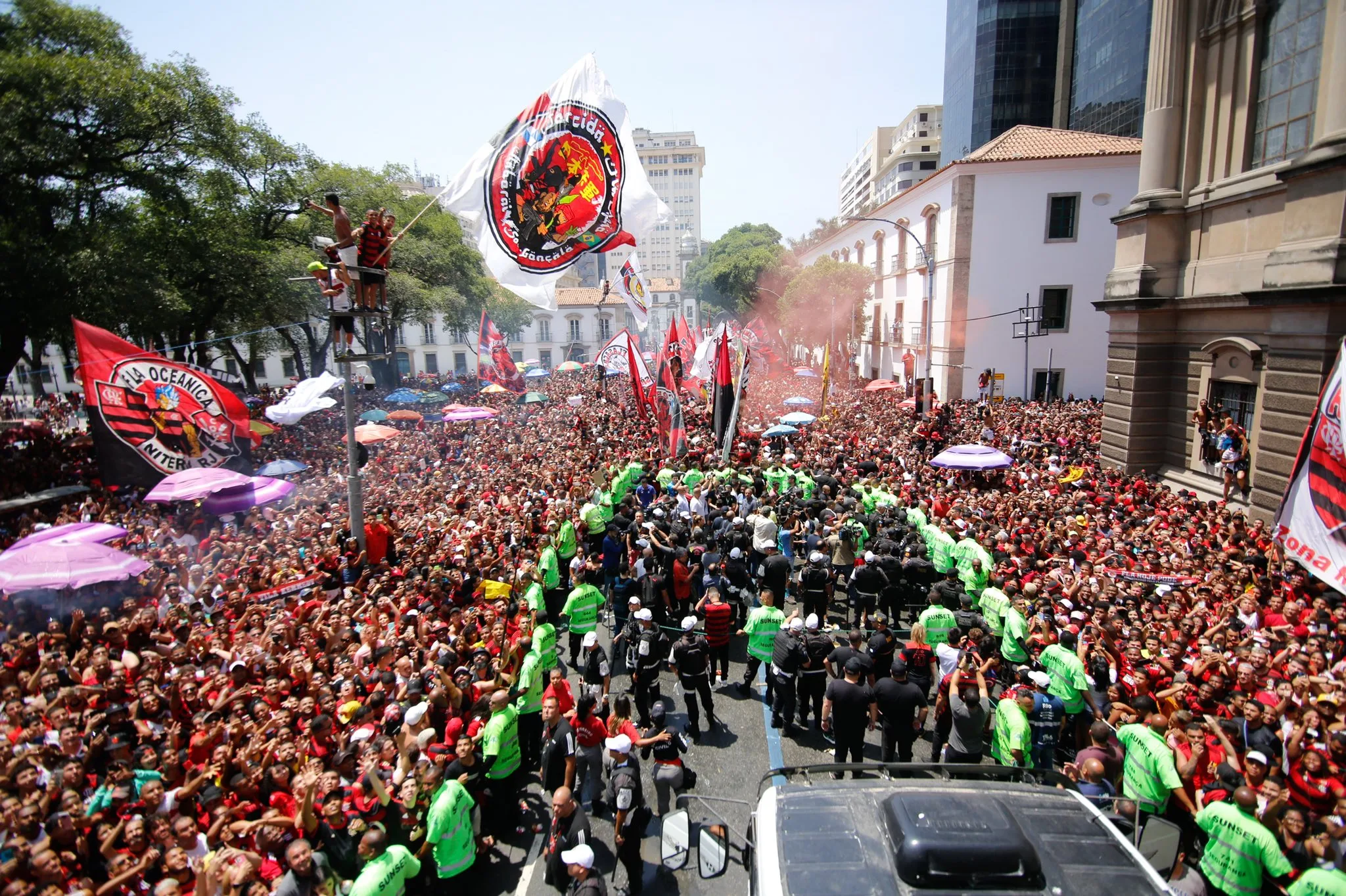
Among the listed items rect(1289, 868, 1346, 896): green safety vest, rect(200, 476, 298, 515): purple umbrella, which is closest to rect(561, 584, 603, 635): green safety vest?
rect(1289, 868, 1346, 896): green safety vest

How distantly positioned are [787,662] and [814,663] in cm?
28

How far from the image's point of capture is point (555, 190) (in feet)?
29.0

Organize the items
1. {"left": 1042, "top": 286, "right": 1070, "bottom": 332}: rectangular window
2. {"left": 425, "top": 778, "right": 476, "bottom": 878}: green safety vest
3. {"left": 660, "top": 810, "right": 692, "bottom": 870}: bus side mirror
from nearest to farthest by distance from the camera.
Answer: {"left": 660, "top": 810, "right": 692, "bottom": 870}: bus side mirror < {"left": 425, "top": 778, "right": 476, "bottom": 878}: green safety vest < {"left": 1042, "top": 286, "right": 1070, "bottom": 332}: rectangular window

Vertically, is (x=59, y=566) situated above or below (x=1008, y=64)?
below

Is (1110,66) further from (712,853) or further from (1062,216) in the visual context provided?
(712,853)

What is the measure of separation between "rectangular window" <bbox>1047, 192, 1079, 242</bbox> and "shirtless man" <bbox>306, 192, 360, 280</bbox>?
1185 inches

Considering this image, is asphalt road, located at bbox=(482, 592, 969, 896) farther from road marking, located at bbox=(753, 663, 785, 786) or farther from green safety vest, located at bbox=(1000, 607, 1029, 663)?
green safety vest, located at bbox=(1000, 607, 1029, 663)

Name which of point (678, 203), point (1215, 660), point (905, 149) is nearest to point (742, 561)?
point (1215, 660)

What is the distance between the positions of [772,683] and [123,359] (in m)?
10.2

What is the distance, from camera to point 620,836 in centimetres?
511

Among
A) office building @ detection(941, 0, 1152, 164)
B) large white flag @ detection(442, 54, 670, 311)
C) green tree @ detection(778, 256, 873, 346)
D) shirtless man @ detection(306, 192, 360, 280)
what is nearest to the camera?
shirtless man @ detection(306, 192, 360, 280)

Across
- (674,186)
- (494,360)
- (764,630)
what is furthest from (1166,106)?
(674,186)

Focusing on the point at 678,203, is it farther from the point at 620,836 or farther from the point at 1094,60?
the point at 620,836

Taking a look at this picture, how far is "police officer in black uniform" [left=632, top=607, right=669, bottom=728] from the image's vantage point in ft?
23.3
